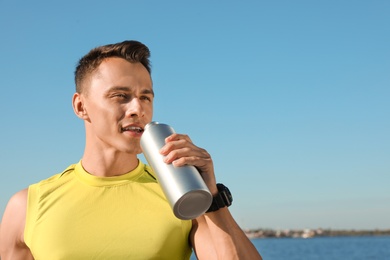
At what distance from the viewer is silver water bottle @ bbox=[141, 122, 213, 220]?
243cm

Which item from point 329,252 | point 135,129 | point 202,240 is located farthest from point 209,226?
point 329,252

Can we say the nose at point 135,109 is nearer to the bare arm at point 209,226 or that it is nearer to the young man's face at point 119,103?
the young man's face at point 119,103

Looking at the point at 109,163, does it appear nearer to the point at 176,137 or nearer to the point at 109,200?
the point at 109,200

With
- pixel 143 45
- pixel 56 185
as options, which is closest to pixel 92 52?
pixel 143 45

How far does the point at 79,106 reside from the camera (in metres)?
3.39

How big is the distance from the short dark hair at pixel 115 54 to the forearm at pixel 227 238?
3.27 ft

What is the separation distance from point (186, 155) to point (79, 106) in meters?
1.11

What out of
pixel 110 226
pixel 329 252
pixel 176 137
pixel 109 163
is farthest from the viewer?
pixel 329 252

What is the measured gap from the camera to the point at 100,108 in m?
3.12

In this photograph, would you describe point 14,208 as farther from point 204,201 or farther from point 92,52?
point 204,201

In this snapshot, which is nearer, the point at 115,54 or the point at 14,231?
the point at 115,54

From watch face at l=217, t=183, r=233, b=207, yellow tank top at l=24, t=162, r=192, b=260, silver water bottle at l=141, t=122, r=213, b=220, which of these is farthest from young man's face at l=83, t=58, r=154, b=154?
watch face at l=217, t=183, r=233, b=207

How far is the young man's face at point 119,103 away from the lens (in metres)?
3.00

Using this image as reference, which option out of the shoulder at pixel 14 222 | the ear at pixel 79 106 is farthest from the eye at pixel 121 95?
the shoulder at pixel 14 222
